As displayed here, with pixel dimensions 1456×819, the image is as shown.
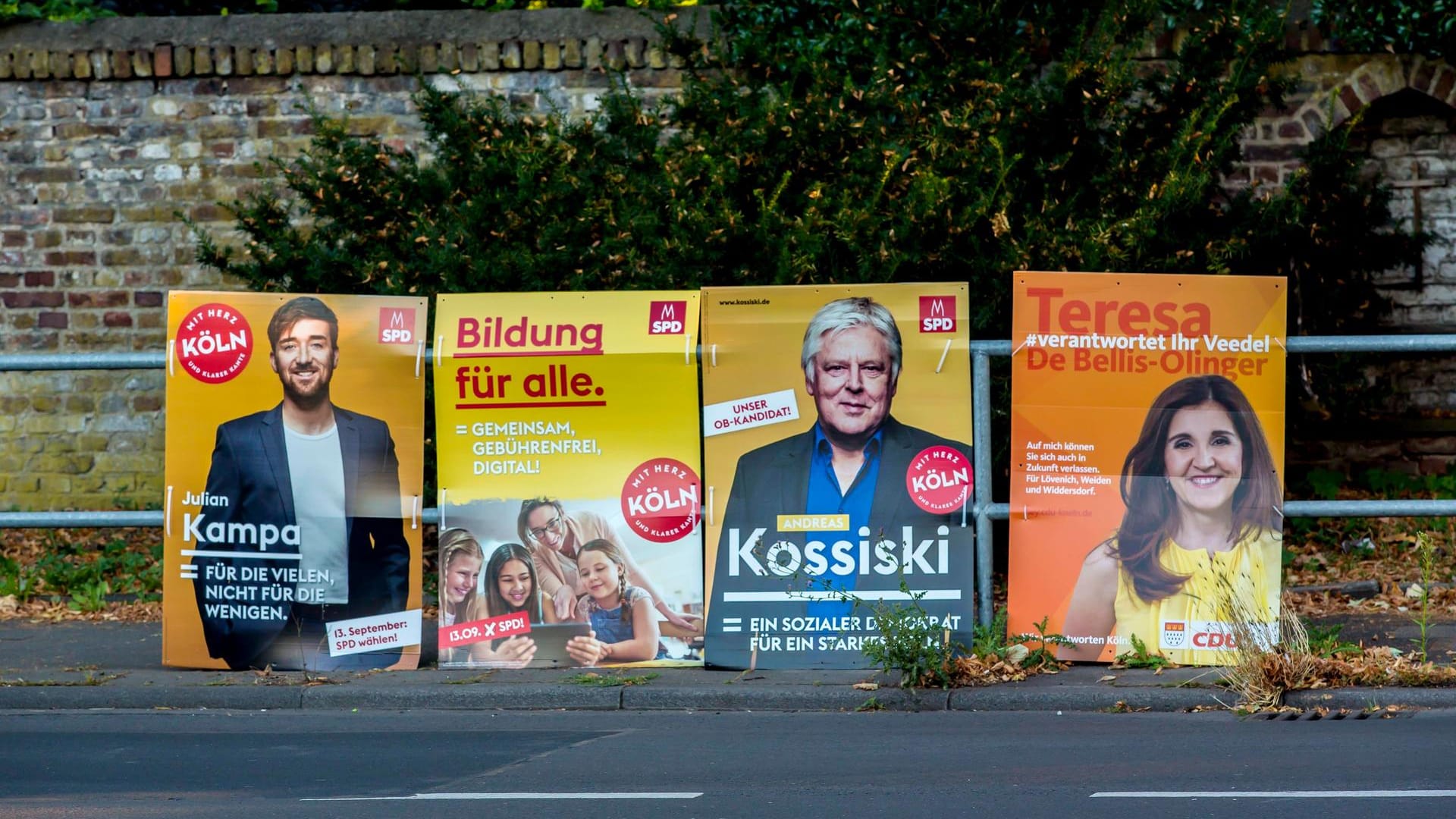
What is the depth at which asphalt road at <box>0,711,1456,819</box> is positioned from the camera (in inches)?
219

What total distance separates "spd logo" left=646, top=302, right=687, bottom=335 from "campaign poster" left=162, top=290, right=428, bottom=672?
1146 millimetres

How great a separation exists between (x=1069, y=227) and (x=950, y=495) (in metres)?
2.18

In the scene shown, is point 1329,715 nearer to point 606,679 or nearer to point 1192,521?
point 1192,521

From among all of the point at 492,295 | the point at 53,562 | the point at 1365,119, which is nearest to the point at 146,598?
the point at 53,562

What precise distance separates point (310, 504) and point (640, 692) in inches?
75.1

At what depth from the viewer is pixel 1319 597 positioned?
31.2 ft

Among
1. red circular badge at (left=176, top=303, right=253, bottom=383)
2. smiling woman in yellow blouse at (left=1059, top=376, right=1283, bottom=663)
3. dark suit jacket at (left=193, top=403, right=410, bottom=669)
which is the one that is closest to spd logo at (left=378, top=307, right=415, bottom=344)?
dark suit jacket at (left=193, top=403, right=410, bottom=669)

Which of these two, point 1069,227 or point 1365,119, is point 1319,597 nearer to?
point 1069,227

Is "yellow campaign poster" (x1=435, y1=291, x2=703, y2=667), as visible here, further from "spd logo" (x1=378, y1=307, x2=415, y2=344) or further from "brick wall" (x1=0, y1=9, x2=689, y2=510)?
"brick wall" (x1=0, y1=9, x2=689, y2=510)

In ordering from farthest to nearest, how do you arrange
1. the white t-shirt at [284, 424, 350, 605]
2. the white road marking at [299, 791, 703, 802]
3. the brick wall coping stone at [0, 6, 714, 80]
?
the brick wall coping stone at [0, 6, 714, 80]
the white t-shirt at [284, 424, 350, 605]
the white road marking at [299, 791, 703, 802]

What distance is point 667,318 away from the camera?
784 cm

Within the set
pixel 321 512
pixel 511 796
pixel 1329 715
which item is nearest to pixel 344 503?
pixel 321 512

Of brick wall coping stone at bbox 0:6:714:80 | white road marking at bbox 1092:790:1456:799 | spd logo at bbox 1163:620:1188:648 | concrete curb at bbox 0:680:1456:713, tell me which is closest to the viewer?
white road marking at bbox 1092:790:1456:799

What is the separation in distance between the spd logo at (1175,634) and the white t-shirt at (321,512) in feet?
13.0
